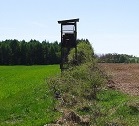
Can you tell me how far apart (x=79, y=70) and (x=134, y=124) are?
955 centimetres

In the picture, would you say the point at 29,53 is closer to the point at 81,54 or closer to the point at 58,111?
the point at 81,54

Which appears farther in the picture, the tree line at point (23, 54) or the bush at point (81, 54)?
the tree line at point (23, 54)

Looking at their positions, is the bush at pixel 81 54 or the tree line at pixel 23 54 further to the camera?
the tree line at pixel 23 54

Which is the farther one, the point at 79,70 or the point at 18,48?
the point at 18,48

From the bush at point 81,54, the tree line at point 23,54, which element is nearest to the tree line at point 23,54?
the tree line at point 23,54

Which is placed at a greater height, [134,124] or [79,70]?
[79,70]

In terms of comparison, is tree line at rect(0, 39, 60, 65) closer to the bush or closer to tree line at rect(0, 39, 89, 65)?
tree line at rect(0, 39, 89, 65)

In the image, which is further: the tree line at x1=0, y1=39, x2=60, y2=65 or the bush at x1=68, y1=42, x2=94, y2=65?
the tree line at x1=0, y1=39, x2=60, y2=65

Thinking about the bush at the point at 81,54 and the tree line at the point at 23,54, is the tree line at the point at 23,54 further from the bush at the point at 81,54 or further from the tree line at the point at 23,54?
the bush at the point at 81,54

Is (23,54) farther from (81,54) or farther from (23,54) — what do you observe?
(81,54)

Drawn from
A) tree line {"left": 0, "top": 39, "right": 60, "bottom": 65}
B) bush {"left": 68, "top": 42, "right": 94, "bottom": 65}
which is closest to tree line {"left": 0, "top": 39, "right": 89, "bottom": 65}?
tree line {"left": 0, "top": 39, "right": 60, "bottom": 65}

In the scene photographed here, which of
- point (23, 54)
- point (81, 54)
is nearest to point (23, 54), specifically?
point (23, 54)

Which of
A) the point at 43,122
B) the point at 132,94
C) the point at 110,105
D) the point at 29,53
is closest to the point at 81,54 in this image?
the point at 132,94

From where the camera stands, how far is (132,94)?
64.0ft
